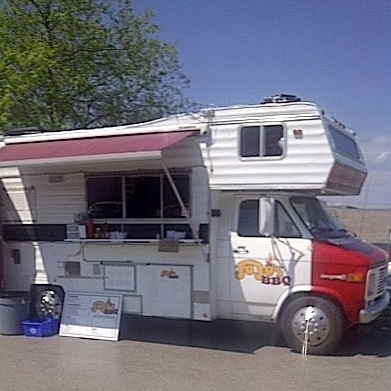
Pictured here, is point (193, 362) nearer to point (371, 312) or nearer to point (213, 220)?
point (213, 220)

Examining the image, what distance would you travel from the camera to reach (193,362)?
7.27 metres

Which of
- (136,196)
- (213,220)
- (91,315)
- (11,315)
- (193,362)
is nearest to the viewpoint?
(193,362)

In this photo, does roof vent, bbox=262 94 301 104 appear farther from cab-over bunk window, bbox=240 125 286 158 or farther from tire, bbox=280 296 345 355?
tire, bbox=280 296 345 355

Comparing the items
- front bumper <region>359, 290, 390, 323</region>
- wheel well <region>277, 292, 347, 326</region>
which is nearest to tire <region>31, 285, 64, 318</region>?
wheel well <region>277, 292, 347, 326</region>

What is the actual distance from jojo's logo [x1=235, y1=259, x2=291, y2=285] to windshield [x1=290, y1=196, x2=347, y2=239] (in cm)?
63

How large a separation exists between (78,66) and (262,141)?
30.4 feet

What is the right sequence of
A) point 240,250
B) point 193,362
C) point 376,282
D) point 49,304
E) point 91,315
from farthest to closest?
point 49,304, point 91,315, point 240,250, point 376,282, point 193,362

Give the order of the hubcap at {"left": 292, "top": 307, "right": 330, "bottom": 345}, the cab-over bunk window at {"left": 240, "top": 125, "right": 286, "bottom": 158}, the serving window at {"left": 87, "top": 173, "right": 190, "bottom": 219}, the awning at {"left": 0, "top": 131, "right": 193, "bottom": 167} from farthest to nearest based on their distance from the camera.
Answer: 1. the serving window at {"left": 87, "top": 173, "right": 190, "bottom": 219}
2. the awning at {"left": 0, "top": 131, "right": 193, "bottom": 167}
3. the cab-over bunk window at {"left": 240, "top": 125, "right": 286, "bottom": 158}
4. the hubcap at {"left": 292, "top": 307, "right": 330, "bottom": 345}

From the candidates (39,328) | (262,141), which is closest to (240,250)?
(262,141)

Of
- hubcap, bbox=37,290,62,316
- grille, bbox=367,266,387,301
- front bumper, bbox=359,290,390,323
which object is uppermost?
grille, bbox=367,266,387,301

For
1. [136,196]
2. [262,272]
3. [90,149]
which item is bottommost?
[262,272]

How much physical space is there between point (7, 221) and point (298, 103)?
477 centimetres

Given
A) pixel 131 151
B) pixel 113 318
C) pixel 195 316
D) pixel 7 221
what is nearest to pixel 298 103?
pixel 131 151

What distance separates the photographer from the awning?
7734 mm
